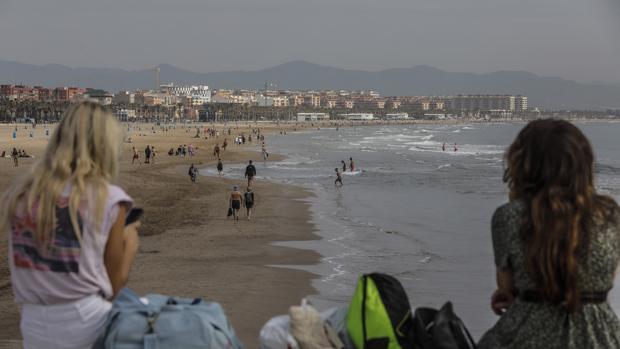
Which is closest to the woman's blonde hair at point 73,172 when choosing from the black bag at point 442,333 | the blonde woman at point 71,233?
the blonde woman at point 71,233

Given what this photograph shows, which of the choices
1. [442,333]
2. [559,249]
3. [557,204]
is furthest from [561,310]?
[442,333]

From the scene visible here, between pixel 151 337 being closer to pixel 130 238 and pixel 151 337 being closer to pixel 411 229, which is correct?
pixel 130 238

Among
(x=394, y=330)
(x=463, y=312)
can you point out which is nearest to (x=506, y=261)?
(x=394, y=330)

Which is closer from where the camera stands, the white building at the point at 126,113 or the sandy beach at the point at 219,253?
the sandy beach at the point at 219,253

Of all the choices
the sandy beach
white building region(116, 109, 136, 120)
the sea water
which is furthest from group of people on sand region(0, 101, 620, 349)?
white building region(116, 109, 136, 120)

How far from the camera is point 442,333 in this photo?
2756 millimetres

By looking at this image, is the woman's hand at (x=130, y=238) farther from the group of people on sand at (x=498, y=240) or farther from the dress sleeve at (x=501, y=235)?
the dress sleeve at (x=501, y=235)

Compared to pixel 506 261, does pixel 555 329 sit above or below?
below

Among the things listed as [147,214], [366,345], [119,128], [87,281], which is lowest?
[147,214]

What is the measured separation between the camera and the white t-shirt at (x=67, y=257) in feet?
8.63

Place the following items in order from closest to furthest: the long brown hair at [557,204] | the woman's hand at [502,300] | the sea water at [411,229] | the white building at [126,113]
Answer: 1. the long brown hair at [557,204]
2. the woman's hand at [502,300]
3. the sea water at [411,229]
4. the white building at [126,113]

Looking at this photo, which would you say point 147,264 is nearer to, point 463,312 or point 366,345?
point 463,312

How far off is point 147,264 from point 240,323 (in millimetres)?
4441

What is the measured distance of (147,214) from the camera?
62.5 ft
